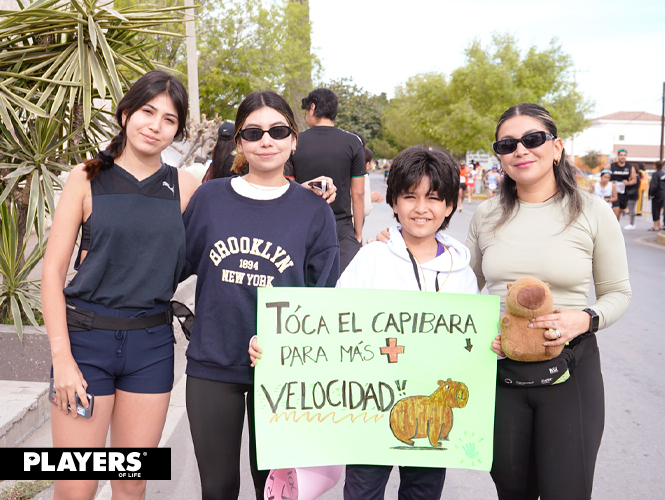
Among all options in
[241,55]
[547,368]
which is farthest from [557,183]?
[241,55]

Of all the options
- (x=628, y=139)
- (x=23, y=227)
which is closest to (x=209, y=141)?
(x=23, y=227)

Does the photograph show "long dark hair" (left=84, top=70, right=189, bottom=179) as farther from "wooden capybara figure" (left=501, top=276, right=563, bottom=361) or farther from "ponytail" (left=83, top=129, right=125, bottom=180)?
"wooden capybara figure" (left=501, top=276, right=563, bottom=361)

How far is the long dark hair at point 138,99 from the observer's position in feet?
7.56

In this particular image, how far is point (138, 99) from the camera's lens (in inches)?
91.5

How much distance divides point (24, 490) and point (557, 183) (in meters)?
3.15

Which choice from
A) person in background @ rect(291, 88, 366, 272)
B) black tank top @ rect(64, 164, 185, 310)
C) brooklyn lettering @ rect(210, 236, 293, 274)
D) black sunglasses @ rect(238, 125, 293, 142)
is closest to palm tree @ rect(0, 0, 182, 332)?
person in background @ rect(291, 88, 366, 272)

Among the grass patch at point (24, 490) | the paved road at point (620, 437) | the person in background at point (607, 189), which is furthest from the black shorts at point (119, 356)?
the person in background at point (607, 189)

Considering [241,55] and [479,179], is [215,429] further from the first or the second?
[479,179]

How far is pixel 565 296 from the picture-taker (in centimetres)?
222

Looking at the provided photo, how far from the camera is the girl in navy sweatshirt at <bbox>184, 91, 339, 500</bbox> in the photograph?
2275 millimetres

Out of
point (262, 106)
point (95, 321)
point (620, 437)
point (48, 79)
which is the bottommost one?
point (620, 437)

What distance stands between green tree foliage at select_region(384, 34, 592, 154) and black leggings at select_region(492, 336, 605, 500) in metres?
36.1

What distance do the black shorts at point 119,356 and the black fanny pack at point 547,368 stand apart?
1.35 metres

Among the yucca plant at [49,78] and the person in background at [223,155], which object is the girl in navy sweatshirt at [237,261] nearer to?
the yucca plant at [49,78]
